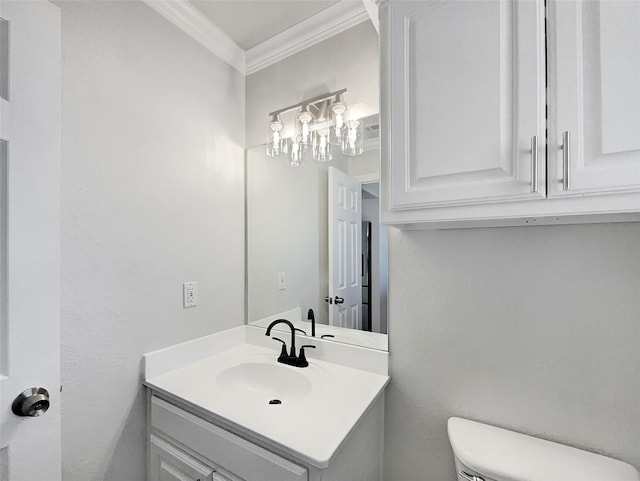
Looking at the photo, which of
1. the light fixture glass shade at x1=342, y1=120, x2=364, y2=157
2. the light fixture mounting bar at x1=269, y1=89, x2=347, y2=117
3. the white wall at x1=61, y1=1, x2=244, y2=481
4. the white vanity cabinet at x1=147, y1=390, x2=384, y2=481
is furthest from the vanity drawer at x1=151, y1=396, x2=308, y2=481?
the light fixture mounting bar at x1=269, y1=89, x2=347, y2=117

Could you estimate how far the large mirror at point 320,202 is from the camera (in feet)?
4.42

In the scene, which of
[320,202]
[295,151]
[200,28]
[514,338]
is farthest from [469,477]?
[200,28]

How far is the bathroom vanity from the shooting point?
0.89m

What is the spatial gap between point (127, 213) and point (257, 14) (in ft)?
3.55

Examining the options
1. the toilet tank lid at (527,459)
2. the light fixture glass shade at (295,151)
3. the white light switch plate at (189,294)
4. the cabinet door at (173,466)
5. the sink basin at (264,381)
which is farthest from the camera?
the light fixture glass shade at (295,151)

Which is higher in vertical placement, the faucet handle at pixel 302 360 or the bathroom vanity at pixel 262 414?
the faucet handle at pixel 302 360

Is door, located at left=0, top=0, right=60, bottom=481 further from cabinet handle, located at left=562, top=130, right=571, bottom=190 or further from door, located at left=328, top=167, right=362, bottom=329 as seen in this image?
cabinet handle, located at left=562, top=130, right=571, bottom=190

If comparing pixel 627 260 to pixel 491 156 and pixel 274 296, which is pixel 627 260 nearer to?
pixel 491 156

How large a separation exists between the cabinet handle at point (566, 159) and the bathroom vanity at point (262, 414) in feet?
2.85

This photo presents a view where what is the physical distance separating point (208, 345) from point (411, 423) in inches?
38.3

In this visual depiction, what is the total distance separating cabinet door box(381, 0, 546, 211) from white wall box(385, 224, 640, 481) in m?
0.33

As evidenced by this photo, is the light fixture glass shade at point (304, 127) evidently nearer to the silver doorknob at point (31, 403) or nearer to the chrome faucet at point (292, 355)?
the chrome faucet at point (292, 355)

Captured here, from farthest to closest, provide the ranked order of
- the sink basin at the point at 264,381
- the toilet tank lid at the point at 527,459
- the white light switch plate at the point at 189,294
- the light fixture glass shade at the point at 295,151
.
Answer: the light fixture glass shade at the point at 295,151, the white light switch plate at the point at 189,294, the sink basin at the point at 264,381, the toilet tank lid at the point at 527,459

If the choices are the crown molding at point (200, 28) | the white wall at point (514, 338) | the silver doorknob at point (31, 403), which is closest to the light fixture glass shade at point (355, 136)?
the white wall at point (514, 338)
